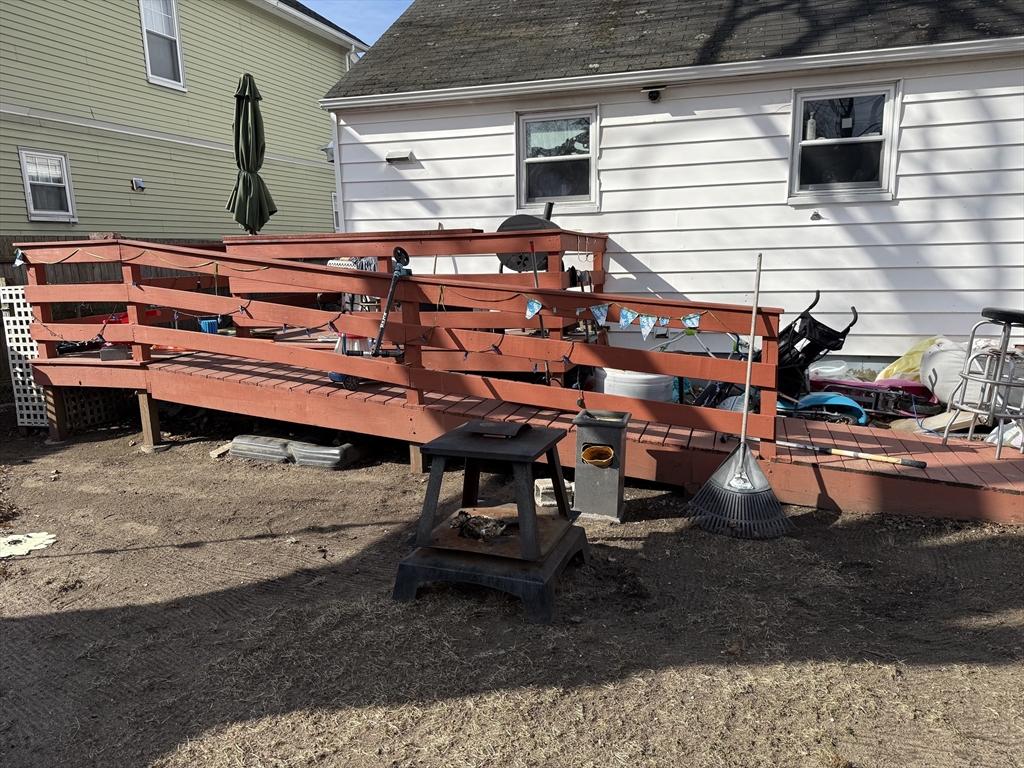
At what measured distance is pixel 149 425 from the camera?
584 centimetres

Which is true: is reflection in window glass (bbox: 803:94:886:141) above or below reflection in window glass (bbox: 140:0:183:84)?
below

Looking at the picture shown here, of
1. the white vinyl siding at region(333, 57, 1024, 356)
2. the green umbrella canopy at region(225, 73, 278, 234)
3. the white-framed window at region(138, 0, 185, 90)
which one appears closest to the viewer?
the white vinyl siding at region(333, 57, 1024, 356)

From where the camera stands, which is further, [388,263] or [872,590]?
[388,263]

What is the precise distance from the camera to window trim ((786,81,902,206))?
6.52 m

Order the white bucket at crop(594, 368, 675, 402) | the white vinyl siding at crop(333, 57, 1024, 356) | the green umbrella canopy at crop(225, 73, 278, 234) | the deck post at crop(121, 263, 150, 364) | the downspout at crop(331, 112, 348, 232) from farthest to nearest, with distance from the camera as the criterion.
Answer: the green umbrella canopy at crop(225, 73, 278, 234)
the downspout at crop(331, 112, 348, 232)
the white vinyl siding at crop(333, 57, 1024, 356)
the deck post at crop(121, 263, 150, 364)
the white bucket at crop(594, 368, 675, 402)

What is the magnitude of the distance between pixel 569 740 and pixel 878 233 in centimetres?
603

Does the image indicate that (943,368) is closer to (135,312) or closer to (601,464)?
(601,464)

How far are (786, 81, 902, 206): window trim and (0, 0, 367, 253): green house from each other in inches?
325

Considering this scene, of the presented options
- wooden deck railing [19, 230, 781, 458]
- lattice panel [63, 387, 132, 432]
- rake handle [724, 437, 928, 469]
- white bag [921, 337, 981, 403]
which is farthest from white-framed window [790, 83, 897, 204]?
lattice panel [63, 387, 132, 432]

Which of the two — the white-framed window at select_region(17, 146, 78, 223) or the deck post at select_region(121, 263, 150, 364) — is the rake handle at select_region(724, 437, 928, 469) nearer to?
the deck post at select_region(121, 263, 150, 364)

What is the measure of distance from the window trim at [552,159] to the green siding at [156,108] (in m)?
7.97

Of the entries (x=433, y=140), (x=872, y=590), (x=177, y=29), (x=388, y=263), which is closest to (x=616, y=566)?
(x=872, y=590)

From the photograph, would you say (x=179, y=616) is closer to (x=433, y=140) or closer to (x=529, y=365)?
(x=529, y=365)

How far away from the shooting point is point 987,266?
6480mm
